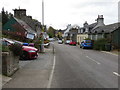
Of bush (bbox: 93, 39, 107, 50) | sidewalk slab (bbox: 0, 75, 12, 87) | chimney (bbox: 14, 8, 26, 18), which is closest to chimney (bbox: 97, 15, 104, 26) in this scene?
chimney (bbox: 14, 8, 26, 18)

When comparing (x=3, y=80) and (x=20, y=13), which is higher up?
(x=20, y=13)

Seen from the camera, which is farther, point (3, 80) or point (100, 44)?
point (100, 44)

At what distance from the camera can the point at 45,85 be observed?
278 inches

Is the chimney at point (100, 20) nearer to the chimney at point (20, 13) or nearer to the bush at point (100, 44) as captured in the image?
the chimney at point (20, 13)

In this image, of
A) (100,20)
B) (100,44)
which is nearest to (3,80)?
(100,44)

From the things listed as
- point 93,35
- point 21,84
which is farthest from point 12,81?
point 93,35

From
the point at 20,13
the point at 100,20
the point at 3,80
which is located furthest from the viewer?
the point at 100,20

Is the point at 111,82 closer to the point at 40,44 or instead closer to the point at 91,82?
the point at 91,82

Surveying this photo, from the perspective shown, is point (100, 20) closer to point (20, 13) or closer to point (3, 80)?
point (20, 13)

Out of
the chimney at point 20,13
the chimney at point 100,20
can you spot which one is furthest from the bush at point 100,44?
the chimney at point 20,13

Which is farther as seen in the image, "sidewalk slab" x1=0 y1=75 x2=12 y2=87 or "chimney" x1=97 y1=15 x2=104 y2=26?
"chimney" x1=97 y1=15 x2=104 y2=26

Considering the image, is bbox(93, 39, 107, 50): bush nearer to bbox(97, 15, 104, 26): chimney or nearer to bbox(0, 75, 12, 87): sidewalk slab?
bbox(0, 75, 12, 87): sidewalk slab

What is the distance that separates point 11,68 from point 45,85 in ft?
8.22

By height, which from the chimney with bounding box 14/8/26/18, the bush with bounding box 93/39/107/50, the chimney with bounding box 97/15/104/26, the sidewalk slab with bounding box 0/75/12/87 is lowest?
the sidewalk slab with bounding box 0/75/12/87
